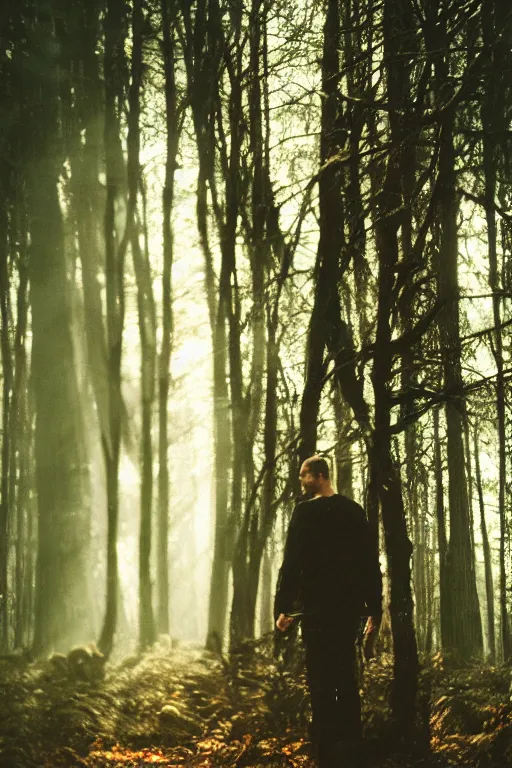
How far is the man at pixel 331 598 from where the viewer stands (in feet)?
14.9

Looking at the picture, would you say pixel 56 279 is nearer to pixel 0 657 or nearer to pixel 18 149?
pixel 18 149

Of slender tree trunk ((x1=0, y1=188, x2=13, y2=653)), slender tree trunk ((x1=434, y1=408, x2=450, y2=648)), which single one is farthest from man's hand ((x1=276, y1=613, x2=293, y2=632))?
slender tree trunk ((x1=0, y1=188, x2=13, y2=653))

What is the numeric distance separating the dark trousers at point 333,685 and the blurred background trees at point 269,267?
1.87ft

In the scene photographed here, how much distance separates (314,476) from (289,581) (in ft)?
2.31

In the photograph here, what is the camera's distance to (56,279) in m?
9.41

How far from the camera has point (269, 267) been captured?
997 cm

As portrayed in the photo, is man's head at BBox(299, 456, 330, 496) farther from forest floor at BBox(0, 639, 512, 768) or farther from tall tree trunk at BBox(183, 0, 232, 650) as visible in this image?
tall tree trunk at BBox(183, 0, 232, 650)

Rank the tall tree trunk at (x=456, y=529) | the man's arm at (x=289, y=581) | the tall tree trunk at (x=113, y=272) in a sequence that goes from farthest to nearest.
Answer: the tall tree trunk at (x=113, y=272)
the tall tree trunk at (x=456, y=529)
the man's arm at (x=289, y=581)

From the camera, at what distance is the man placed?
455cm

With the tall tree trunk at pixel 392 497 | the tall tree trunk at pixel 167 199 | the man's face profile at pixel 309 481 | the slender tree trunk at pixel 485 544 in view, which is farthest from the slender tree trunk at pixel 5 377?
the man's face profile at pixel 309 481

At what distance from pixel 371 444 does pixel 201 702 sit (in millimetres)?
3328

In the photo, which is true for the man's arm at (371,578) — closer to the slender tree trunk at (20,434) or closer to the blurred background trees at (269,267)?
the blurred background trees at (269,267)

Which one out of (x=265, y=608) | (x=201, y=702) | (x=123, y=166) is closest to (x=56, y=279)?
(x=123, y=166)

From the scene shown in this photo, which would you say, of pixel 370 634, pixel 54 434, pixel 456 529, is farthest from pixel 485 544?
pixel 370 634
